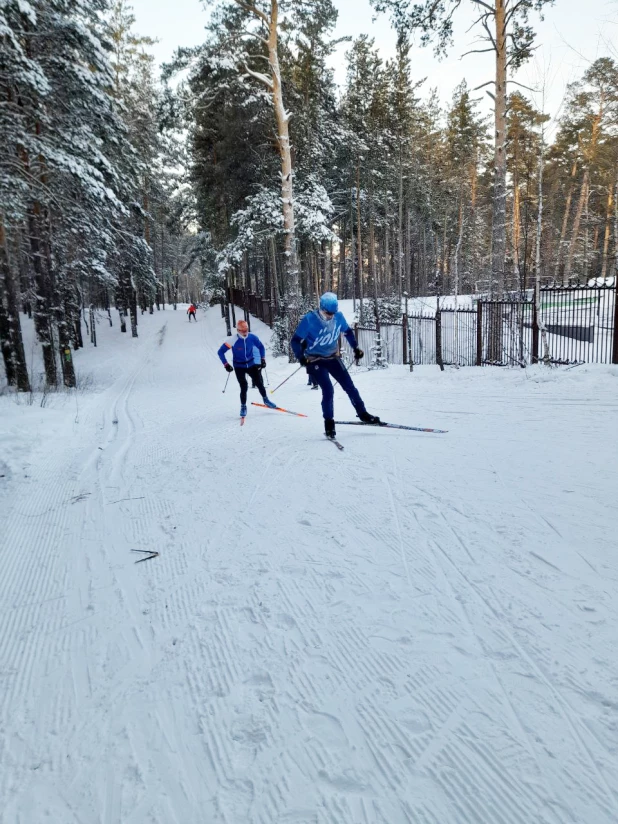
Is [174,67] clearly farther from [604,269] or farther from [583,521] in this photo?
[604,269]

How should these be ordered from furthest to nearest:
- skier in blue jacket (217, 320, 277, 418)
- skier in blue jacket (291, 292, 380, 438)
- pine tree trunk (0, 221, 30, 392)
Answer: pine tree trunk (0, 221, 30, 392)
skier in blue jacket (217, 320, 277, 418)
skier in blue jacket (291, 292, 380, 438)

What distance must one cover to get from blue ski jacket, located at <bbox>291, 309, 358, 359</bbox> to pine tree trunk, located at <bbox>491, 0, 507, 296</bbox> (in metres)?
8.07

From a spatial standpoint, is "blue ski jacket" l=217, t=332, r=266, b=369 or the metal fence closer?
"blue ski jacket" l=217, t=332, r=266, b=369

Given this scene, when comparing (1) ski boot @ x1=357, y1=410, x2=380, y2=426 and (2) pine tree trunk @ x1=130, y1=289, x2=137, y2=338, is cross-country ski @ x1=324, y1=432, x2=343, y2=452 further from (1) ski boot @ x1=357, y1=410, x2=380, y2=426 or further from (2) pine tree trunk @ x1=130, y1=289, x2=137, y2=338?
(2) pine tree trunk @ x1=130, y1=289, x2=137, y2=338

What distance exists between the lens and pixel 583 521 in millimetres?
3617

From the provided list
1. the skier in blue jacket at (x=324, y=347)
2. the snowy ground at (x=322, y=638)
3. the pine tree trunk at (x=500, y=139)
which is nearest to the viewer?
the snowy ground at (x=322, y=638)

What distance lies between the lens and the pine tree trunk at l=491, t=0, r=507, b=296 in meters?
11.4

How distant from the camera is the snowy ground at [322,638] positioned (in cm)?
179

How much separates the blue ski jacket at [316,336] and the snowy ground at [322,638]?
1594mm

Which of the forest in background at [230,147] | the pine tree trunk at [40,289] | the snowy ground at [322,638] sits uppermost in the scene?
the forest in background at [230,147]

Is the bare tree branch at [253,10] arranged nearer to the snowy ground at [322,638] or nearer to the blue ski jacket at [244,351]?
the blue ski jacket at [244,351]

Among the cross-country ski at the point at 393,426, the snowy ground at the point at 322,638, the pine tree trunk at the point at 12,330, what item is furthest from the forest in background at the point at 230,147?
the snowy ground at the point at 322,638

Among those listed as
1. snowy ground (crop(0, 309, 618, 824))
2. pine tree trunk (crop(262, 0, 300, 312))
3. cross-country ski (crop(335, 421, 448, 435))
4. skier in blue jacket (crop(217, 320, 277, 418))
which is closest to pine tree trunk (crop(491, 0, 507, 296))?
pine tree trunk (crop(262, 0, 300, 312))

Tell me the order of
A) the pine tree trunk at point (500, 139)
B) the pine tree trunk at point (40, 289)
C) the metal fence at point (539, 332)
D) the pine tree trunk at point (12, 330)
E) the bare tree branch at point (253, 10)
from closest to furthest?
the metal fence at point (539, 332), the pine tree trunk at point (500, 139), the pine tree trunk at point (12, 330), the bare tree branch at point (253, 10), the pine tree trunk at point (40, 289)
